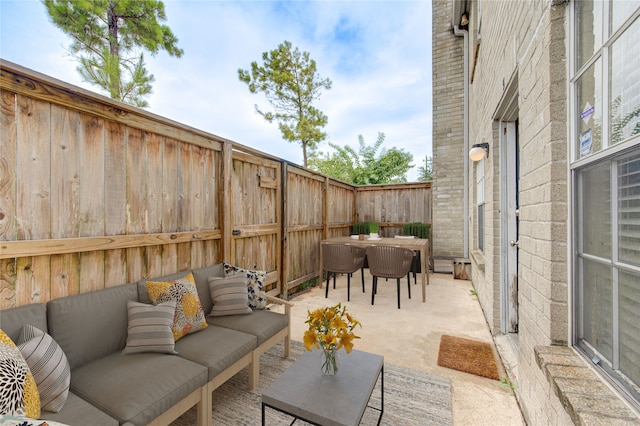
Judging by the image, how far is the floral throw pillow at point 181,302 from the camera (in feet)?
6.07

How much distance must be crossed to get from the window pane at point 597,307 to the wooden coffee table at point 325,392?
0.97m

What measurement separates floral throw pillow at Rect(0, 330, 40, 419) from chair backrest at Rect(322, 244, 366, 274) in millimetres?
3394

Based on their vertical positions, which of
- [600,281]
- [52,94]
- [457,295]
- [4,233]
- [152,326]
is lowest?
[457,295]

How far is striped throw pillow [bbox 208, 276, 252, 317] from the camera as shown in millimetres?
2244

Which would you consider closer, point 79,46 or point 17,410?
point 17,410

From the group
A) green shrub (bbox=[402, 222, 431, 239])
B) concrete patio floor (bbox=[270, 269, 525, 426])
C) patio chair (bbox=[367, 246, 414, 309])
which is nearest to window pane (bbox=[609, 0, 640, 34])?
concrete patio floor (bbox=[270, 269, 525, 426])

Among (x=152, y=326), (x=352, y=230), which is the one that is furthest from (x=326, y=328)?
(x=352, y=230)

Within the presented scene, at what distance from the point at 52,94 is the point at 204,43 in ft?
21.4

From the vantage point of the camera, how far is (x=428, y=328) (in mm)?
2996

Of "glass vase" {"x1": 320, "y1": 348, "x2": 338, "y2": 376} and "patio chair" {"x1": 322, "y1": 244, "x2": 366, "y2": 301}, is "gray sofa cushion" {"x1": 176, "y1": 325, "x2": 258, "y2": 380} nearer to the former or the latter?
"glass vase" {"x1": 320, "y1": 348, "x2": 338, "y2": 376}

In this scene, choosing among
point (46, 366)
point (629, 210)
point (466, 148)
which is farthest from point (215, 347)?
point (466, 148)

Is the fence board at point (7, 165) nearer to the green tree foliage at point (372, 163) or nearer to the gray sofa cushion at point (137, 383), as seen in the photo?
the gray sofa cushion at point (137, 383)

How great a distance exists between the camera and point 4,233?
1430mm

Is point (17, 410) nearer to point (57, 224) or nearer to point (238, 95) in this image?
point (57, 224)
